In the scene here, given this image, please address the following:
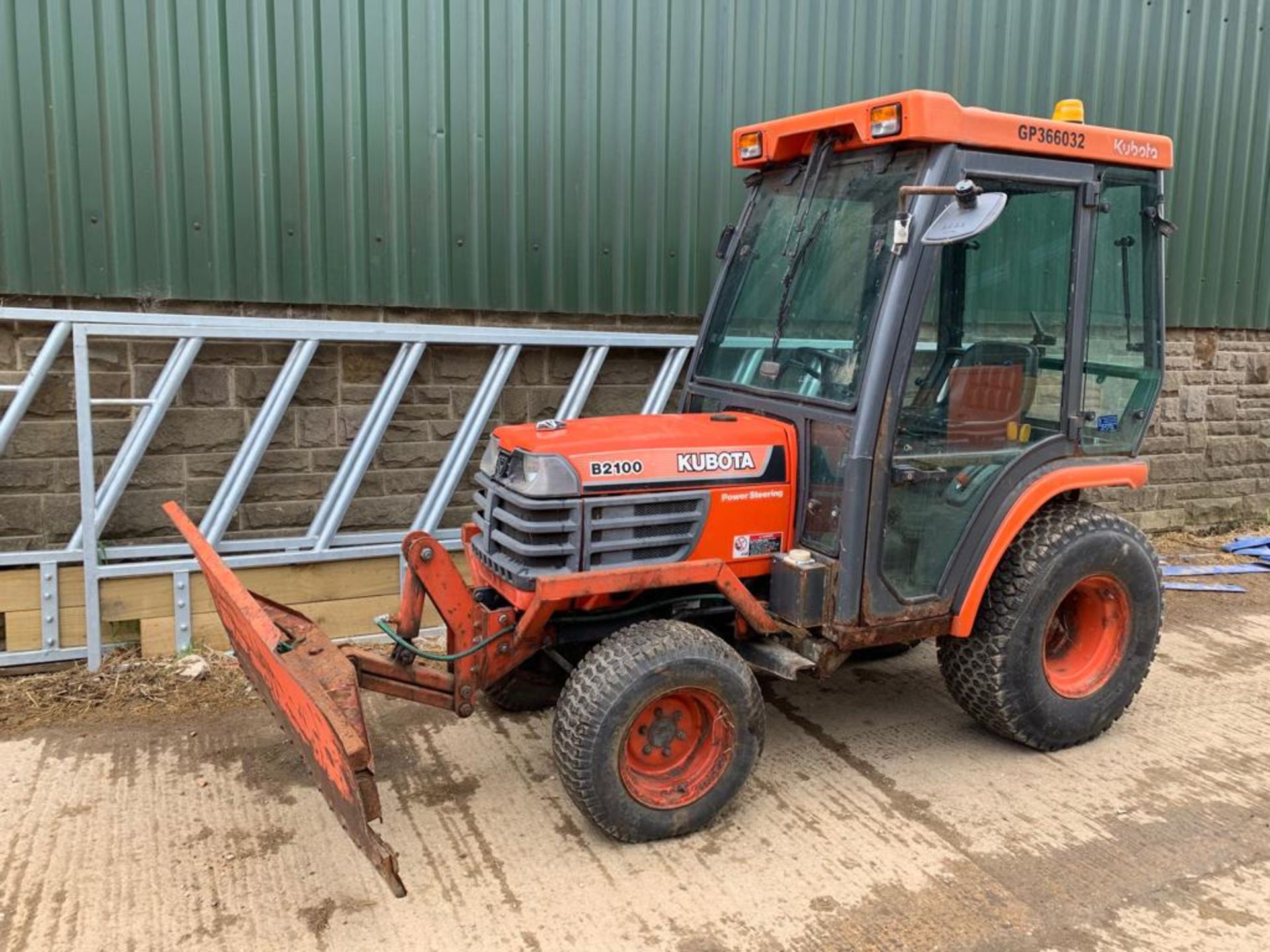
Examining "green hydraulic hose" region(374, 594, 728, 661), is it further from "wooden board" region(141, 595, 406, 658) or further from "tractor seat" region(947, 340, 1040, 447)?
"wooden board" region(141, 595, 406, 658)

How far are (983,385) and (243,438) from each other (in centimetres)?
359

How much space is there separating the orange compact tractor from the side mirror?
0.01m

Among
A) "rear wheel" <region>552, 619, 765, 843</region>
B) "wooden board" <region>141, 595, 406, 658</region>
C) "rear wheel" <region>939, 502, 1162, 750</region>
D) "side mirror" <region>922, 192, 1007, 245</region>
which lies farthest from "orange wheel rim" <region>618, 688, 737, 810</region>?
"wooden board" <region>141, 595, 406, 658</region>

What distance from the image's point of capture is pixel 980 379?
12.4 ft

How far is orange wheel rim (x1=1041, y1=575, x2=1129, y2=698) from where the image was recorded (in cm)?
416

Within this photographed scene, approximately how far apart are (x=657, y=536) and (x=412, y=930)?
146 cm

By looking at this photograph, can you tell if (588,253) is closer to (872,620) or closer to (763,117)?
(763,117)

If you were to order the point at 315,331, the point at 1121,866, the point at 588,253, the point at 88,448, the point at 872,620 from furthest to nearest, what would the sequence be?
the point at 588,253
the point at 315,331
the point at 88,448
the point at 872,620
the point at 1121,866

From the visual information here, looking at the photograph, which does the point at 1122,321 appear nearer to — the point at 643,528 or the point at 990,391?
the point at 990,391

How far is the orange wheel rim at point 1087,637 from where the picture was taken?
4.16 m

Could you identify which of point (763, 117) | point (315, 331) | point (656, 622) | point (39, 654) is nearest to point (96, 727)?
point (39, 654)

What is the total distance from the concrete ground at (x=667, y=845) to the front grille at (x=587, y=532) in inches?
37.7

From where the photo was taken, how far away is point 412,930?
2980 millimetres

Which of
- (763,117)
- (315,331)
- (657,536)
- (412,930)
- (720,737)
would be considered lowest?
(412,930)
